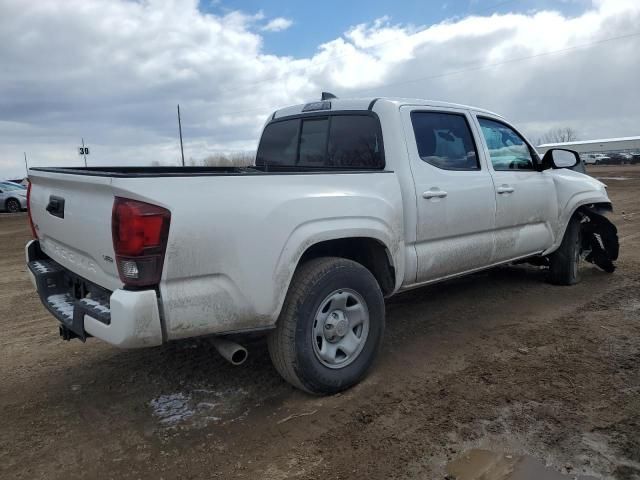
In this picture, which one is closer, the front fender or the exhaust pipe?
the exhaust pipe

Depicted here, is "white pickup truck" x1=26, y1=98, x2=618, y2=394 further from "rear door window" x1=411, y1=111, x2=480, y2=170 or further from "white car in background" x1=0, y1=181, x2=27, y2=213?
"white car in background" x1=0, y1=181, x2=27, y2=213

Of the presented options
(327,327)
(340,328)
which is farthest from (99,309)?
(340,328)

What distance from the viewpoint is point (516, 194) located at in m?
5.02

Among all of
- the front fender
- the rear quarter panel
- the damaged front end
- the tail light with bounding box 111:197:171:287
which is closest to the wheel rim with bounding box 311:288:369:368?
the rear quarter panel

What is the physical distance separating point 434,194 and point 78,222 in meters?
2.52

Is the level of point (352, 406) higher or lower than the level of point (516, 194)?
lower

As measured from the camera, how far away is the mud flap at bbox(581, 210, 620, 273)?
631 centimetres

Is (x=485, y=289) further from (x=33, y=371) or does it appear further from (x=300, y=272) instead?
(x=33, y=371)

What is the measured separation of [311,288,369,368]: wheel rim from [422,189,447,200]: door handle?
3.30 feet

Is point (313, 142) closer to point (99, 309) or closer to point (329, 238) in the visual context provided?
point (329, 238)

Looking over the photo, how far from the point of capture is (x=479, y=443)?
115 inches

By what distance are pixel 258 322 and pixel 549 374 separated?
7.17ft

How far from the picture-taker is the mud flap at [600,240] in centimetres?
631

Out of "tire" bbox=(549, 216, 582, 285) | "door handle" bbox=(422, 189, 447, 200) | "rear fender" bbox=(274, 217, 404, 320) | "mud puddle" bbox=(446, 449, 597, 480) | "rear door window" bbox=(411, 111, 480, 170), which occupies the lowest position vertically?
"mud puddle" bbox=(446, 449, 597, 480)
